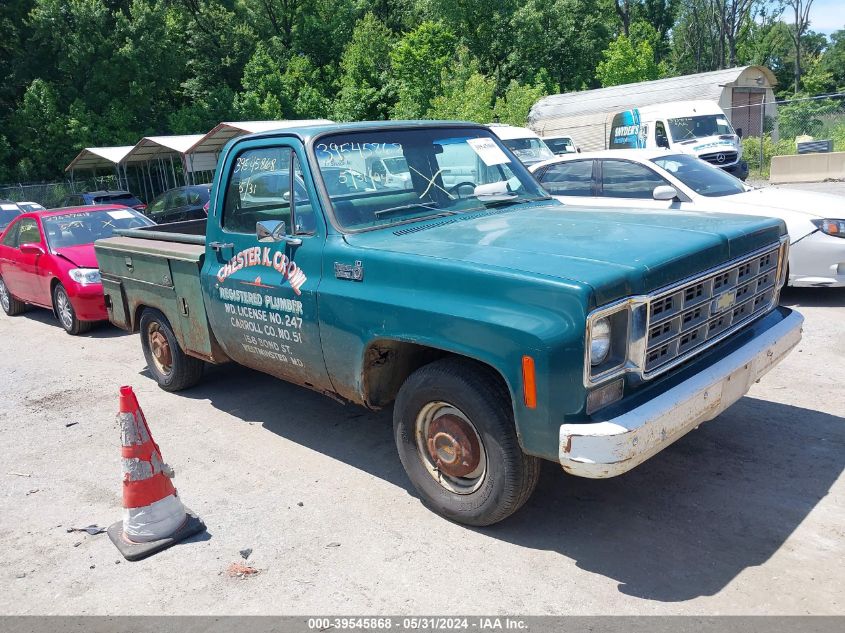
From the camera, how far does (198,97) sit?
38312 millimetres

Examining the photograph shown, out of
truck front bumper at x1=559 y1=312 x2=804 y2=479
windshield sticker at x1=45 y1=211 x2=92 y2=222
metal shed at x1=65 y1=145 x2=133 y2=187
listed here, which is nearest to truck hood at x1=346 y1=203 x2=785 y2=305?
truck front bumper at x1=559 y1=312 x2=804 y2=479

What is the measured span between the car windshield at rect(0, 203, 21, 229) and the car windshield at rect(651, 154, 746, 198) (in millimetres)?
13884

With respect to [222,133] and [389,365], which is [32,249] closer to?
[389,365]

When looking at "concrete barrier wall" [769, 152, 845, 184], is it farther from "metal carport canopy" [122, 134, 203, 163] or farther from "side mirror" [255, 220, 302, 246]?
"side mirror" [255, 220, 302, 246]

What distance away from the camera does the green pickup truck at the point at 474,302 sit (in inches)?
125

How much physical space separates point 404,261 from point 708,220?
1.86 meters

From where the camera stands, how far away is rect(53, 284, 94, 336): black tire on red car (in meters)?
9.16

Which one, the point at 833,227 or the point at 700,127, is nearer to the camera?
the point at 833,227

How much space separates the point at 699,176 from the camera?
8375mm

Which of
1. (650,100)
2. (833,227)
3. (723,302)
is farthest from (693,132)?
(723,302)

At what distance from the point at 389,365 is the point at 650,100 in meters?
28.7

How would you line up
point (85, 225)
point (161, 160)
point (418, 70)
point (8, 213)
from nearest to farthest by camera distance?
1. point (85, 225)
2. point (8, 213)
3. point (161, 160)
4. point (418, 70)

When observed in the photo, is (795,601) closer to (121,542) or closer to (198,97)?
(121,542)

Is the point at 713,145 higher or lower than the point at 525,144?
lower
